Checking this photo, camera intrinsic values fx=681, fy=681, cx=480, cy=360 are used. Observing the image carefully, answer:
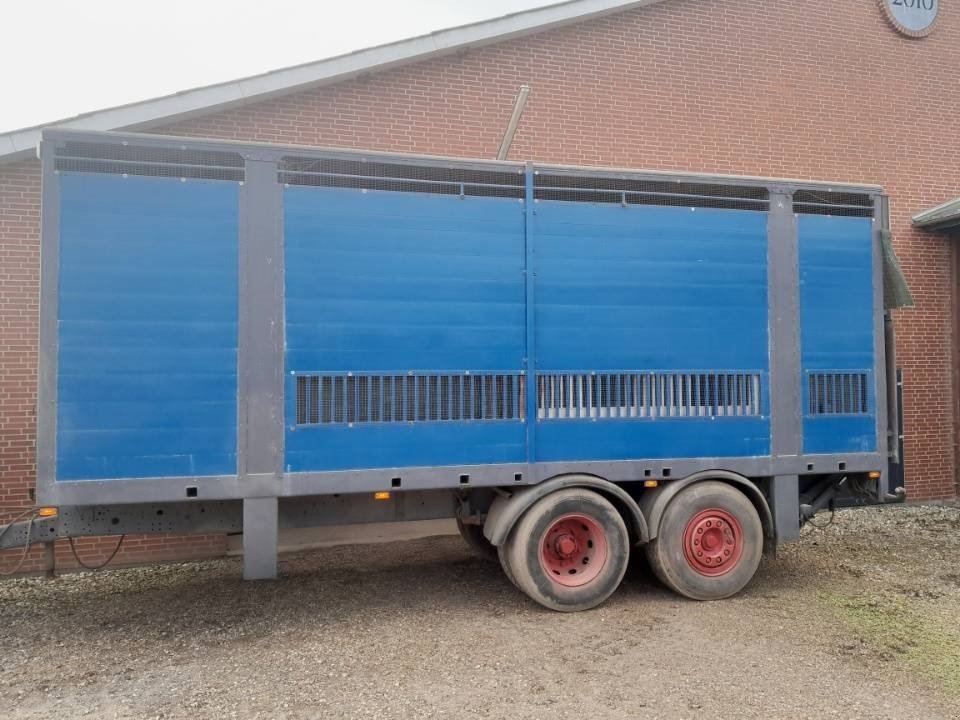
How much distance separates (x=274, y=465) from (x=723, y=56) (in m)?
8.05

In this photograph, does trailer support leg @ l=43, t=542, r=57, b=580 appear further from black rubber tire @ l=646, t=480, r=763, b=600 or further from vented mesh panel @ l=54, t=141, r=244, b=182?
black rubber tire @ l=646, t=480, r=763, b=600

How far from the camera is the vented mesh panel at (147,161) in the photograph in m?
4.42

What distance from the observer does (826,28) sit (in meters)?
9.52

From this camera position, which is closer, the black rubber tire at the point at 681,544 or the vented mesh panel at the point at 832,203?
the black rubber tire at the point at 681,544

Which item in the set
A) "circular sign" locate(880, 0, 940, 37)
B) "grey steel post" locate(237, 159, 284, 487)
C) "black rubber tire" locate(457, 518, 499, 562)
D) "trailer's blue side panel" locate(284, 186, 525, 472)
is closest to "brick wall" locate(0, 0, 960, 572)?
"circular sign" locate(880, 0, 940, 37)

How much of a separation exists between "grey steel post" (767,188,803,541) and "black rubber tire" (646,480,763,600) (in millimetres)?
295

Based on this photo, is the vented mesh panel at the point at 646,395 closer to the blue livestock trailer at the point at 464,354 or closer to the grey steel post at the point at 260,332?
the blue livestock trailer at the point at 464,354

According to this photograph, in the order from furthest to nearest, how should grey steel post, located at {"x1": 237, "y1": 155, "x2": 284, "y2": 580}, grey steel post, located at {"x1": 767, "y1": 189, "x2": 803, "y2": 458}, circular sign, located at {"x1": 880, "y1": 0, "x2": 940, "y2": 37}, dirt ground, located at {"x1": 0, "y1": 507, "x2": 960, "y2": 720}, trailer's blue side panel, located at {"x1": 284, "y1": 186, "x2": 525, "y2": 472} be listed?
1. circular sign, located at {"x1": 880, "y1": 0, "x2": 940, "y2": 37}
2. grey steel post, located at {"x1": 767, "y1": 189, "x2": 803, "y2": 458}
3. trailer's blue side panel, located at {"x1": 284, "y1": 186, "x2": 525, "y2": 472}
4. grey steel post, located at {"x1": 237, "y1": 155, "x2": 284, "y2": 580}
5. dirt ground, located at {"x1": 0, "y1": 507, "x2": 960, "y2": 720}

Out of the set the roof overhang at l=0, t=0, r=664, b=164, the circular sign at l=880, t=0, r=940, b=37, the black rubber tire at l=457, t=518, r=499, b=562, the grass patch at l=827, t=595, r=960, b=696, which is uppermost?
the circular sign at l=880, t=0, r=940, b=37

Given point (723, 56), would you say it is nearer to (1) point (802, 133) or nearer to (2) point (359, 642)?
(1) point (802, 133)

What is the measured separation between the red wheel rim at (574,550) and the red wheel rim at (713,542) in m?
0.72

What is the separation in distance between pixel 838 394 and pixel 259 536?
15.4 feet

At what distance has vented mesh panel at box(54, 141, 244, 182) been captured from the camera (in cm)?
442

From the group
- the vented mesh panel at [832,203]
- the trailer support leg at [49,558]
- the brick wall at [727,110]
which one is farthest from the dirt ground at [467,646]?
the vented mesh panel at [832,203]
